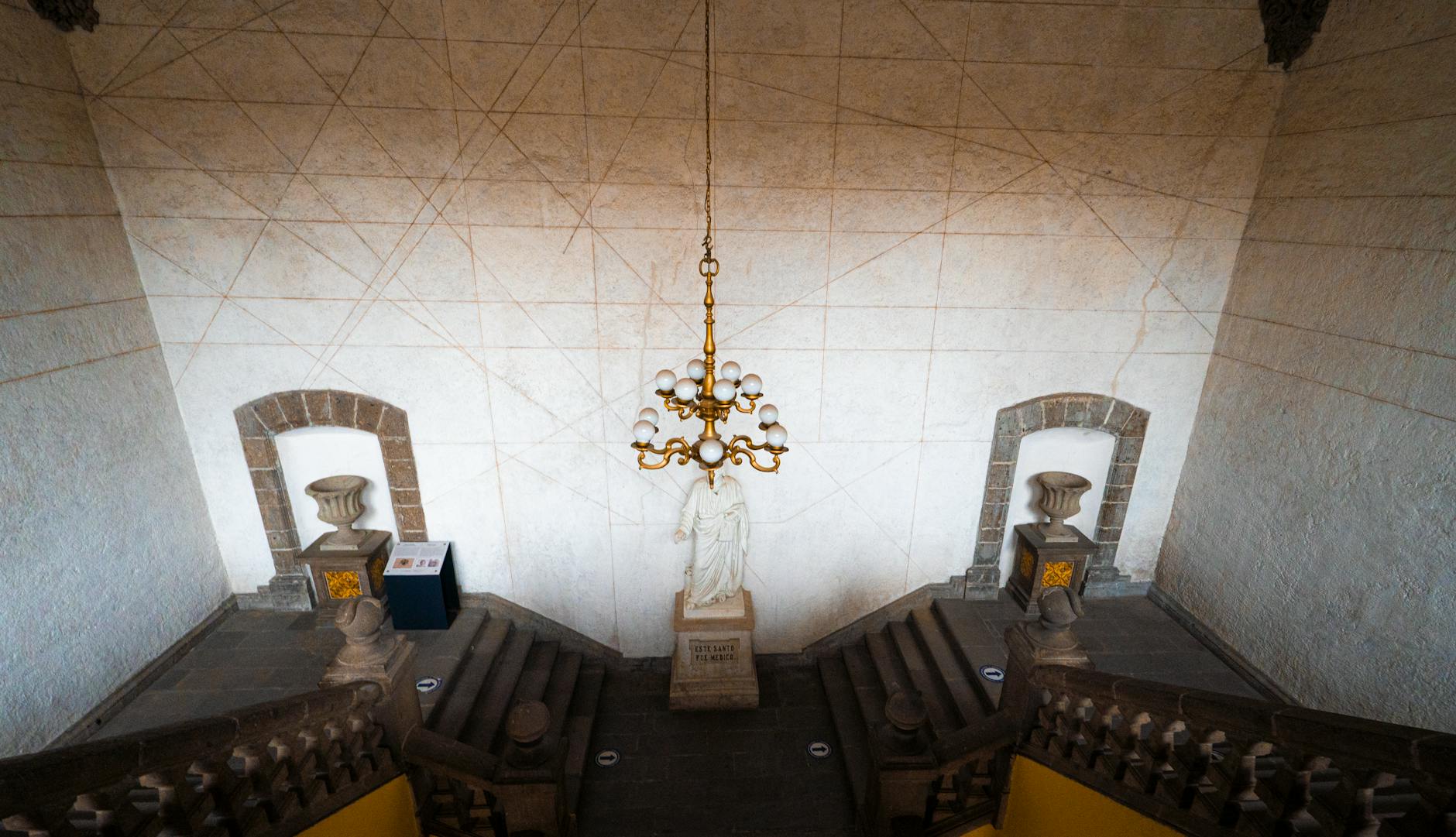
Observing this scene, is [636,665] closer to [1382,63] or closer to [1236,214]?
[1236,214]

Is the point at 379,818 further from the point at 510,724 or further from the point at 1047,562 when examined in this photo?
the point at 1047,562

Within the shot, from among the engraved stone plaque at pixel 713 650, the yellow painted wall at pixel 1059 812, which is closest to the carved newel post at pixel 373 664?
the engraved stone plaque at pixel 713 650

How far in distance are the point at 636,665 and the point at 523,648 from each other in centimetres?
109

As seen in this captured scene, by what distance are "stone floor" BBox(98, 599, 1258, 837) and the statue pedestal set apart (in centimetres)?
13

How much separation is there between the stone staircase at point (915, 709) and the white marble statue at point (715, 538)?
1.42 m

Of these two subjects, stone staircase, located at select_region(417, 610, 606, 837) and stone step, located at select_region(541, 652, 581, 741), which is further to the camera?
stone step, located at select_region(541, 652, 581, 741)

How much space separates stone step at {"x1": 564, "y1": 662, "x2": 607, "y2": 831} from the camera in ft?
15.3

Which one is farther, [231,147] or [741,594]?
[741,594]

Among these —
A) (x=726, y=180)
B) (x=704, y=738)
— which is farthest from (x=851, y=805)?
(x=726, y=180)

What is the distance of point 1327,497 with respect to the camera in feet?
14.6

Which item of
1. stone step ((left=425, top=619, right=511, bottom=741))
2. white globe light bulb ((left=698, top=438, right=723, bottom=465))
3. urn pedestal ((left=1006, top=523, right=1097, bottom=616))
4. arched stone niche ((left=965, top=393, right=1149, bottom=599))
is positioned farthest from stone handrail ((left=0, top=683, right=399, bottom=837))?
urn pedestal ((left=1006, top=523, right=1097, bottom=616))

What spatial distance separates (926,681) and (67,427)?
6585 mm

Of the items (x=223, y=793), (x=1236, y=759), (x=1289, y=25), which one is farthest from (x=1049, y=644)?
(x=1289, y=25)

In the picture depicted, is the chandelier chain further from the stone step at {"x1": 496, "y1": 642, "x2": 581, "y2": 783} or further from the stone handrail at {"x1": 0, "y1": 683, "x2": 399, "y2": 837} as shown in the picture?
the stone step at {"x1": 496, "y1": 642, "x2": 581, "y2": 783}
